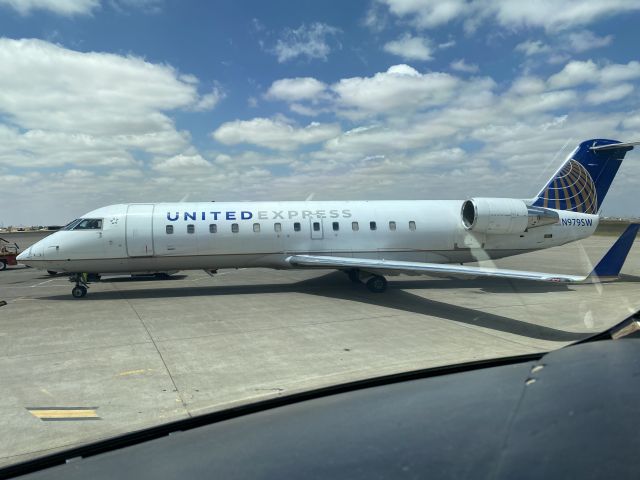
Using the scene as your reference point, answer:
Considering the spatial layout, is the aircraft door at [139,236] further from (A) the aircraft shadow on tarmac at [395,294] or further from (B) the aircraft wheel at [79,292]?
(B) the aircraft wheel at [79,292]

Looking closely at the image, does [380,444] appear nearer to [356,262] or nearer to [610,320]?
[610,320]

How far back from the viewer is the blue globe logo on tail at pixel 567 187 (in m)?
15.9

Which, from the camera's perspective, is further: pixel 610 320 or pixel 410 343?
pixel 610 320

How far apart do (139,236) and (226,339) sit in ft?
21.5

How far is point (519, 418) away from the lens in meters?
1.88

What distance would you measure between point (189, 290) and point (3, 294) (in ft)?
19.1

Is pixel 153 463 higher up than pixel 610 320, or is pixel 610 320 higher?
pixel 153 463

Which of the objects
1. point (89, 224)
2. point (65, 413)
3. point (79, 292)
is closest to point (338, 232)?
point (89, 224)

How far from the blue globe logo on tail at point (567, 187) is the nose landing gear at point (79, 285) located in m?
15.0

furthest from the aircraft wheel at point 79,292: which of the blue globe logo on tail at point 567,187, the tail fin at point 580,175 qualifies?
the blue globe logo on tail at point 567,187

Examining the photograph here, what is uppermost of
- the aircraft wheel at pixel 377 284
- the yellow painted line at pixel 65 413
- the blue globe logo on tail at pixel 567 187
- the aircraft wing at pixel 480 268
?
the blue globe logo on tail at pixel 567 187

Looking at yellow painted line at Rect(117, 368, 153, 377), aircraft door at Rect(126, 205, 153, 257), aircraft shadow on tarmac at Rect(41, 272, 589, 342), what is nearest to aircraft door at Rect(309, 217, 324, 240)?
aircraft shadow on tarmac at Rect(41, 272, 589, 342)

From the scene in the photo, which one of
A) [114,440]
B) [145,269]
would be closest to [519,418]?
[114,440]

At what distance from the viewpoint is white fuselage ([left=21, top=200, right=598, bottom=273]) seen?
13.3m
